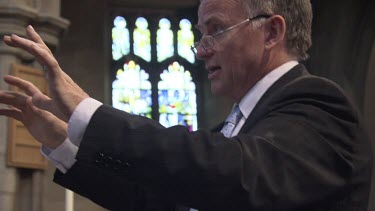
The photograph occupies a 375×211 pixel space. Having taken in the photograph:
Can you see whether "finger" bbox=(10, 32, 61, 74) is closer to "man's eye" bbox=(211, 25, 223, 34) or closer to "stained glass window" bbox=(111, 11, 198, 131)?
"man's eye" bbox=(211, 25, 223, 34)

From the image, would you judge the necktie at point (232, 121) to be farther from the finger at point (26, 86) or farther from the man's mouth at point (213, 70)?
the finger at point (26, 86)

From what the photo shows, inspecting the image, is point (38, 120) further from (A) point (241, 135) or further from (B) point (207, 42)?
(A) point (241, 135)

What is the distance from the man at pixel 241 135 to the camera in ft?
4.00

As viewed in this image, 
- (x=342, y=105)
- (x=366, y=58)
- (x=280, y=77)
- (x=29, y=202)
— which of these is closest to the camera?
(x=342, y=105)

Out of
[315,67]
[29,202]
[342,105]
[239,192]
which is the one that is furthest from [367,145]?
[315,67]

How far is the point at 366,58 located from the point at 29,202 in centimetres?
449

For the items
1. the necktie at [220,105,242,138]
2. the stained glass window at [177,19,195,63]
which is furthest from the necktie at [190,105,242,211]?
the stained glass window at [177,19,195,63]

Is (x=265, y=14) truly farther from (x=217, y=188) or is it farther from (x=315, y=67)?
(x=315, y=67)

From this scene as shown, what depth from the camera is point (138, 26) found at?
9.62m

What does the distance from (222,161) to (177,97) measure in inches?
328

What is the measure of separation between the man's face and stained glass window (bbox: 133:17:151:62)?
8.04m

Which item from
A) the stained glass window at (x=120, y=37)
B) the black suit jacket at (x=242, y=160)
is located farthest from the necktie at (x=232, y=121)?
the stained glass window at (x=120, y=37)

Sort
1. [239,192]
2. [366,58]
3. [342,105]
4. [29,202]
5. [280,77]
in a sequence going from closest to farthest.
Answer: [239,192], [342,105], [280,77], [29,202], [366,58]

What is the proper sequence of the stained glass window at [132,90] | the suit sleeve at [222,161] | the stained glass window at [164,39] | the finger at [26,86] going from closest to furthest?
the suit sleeve at [222,161], the finger at [26,86], the stained glass window at [132,90], the stained glass window at [164,39]
